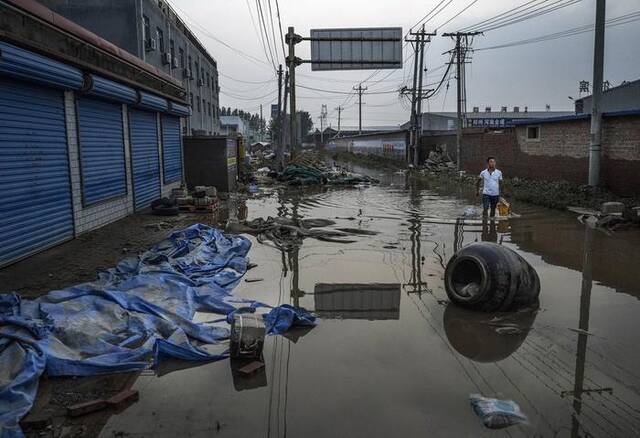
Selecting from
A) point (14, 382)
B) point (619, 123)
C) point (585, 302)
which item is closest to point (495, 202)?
point (619, 123)

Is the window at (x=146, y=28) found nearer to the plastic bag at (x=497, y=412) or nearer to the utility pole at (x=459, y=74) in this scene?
the utility pole at (x=459, y=74)

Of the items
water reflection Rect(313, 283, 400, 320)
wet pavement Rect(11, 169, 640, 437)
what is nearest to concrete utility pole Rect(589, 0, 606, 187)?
wet pavement Rect(11, 169, 640, 437)

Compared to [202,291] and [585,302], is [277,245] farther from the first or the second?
[585,302]

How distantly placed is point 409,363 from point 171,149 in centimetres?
1602

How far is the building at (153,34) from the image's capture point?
1103 inches

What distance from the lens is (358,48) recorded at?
88.3 feet

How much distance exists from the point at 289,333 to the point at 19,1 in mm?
6820

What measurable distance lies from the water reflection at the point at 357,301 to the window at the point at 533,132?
1769cm

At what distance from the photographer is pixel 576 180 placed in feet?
65.4

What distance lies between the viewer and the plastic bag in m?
4.04

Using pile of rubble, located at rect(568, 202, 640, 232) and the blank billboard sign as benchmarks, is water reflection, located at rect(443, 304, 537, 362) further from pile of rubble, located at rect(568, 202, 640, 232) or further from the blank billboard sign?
the blank billboard sign

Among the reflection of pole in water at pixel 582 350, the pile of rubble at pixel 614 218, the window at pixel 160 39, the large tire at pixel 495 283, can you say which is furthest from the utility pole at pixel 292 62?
the large tire at pixel 495 283

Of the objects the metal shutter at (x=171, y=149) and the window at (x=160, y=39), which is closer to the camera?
the metal shutter at (x=171, y=149)

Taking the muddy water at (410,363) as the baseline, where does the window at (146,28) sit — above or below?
Answer: above
